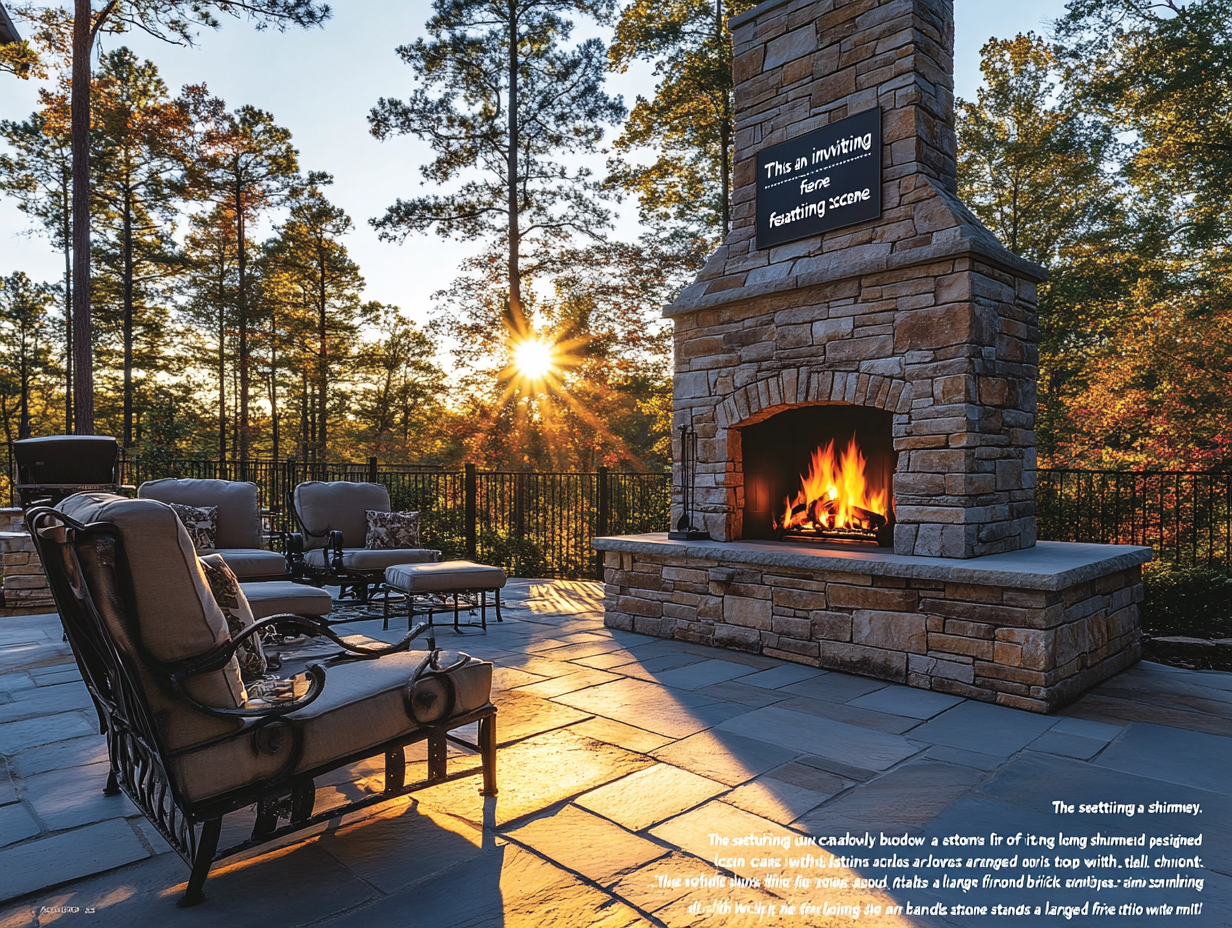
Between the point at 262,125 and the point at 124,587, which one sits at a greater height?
the point at 262,125

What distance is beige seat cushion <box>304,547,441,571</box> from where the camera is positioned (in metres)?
6.14

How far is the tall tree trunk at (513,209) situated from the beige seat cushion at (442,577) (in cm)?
758

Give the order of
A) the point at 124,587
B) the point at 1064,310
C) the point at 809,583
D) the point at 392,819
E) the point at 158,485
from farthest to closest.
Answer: the point at 1064,310 < the point at 158,485 < the point at 809,583 < the point at 392,819 < the point at 124,587

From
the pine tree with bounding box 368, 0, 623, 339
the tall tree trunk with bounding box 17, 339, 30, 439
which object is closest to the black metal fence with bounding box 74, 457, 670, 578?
the pine tree with bounding box 368, 0, 623, 339

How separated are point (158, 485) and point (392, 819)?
4563 mm

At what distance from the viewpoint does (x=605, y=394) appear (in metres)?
15.4

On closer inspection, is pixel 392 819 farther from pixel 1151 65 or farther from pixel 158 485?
pixel 1151 65

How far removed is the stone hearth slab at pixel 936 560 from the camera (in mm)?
3605

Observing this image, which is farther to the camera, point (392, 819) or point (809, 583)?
point (809, 583)

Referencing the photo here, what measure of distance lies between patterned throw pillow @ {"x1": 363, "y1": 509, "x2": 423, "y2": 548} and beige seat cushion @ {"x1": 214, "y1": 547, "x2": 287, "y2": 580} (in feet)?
3.41

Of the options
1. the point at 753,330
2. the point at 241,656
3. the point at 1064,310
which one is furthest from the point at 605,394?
the point at 241,656

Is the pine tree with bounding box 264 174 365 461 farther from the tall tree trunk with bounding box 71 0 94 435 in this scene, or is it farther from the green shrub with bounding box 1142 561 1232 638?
the green shrub with bounding box 1142 561 1232 638

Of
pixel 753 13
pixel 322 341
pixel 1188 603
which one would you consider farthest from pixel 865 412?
pixel 322 341

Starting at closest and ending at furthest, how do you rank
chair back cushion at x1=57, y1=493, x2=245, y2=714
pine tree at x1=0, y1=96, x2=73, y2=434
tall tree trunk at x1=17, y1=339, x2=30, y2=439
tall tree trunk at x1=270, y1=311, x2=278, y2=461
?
chair back cushion at x1=57, y1=493, x2=245, y2=714, pine tree at x1=0, y1=96, x2=73, y2=434, tall tree trunk at x1=270, y1=311, x2=278, y2=461, tall tree trunk at x1=17, y1=339, x2=30, y2=439
